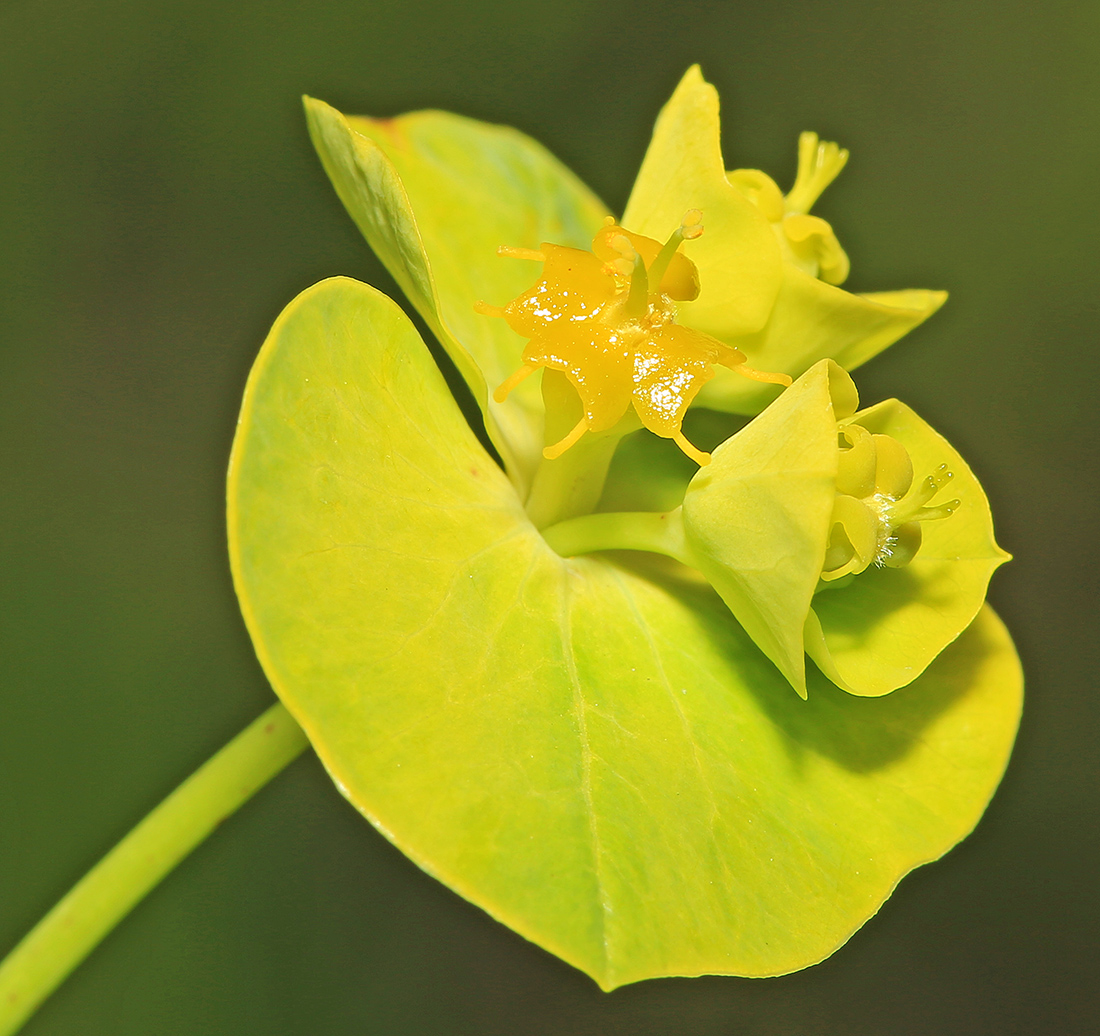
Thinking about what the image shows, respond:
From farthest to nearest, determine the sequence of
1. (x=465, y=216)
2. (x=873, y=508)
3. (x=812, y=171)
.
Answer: (x=465, y=216) < (x=812, y=171) < (x=873, y=508)

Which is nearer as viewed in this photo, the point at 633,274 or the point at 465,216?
the point at 633,274

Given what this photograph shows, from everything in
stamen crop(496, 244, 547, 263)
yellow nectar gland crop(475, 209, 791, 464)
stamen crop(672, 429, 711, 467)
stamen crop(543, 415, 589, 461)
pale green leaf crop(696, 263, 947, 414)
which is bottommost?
pale green leaf crop(696, 263, 947, 414)

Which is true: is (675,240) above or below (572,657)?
above

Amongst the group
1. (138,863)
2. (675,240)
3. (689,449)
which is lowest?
(138,863)

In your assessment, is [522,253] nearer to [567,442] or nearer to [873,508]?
[567,442]

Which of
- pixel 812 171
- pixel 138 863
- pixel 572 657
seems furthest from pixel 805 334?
pixel 138 863

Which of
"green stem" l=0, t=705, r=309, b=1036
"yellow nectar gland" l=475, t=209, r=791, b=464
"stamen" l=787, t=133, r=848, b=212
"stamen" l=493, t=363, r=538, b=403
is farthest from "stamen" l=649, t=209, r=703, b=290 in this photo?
"green stem" l=0, t=705, r=309, b=1036

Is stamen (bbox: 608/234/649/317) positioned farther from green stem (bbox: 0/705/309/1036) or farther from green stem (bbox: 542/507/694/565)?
green stem (bbox: 0/705/309/1036)

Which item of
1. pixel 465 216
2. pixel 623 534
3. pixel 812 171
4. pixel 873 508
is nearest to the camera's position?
pixel 873 508
